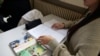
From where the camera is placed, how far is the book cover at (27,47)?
97cm

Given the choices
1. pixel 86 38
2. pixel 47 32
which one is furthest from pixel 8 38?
pixel 86 38

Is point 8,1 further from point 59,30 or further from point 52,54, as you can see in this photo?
point 52,54

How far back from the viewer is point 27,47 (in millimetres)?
1014

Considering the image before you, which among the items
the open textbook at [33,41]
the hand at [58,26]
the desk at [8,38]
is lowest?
the desk at [8,38]

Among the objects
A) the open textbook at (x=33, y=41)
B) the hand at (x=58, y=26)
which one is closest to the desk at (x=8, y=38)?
the open textbook at (x=33, y=41)

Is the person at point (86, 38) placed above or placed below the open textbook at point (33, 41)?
above

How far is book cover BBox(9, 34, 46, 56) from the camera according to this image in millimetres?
972

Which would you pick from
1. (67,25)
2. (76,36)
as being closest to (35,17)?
(67,25)

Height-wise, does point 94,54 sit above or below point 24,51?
above

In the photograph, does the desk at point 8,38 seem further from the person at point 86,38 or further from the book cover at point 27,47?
the person at point 86,38

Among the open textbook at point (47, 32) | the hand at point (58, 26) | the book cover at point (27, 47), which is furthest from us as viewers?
the hand at point (58, 26)

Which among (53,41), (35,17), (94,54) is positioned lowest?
(35,17)

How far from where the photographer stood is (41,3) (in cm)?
167

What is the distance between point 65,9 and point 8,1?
0.67 m
